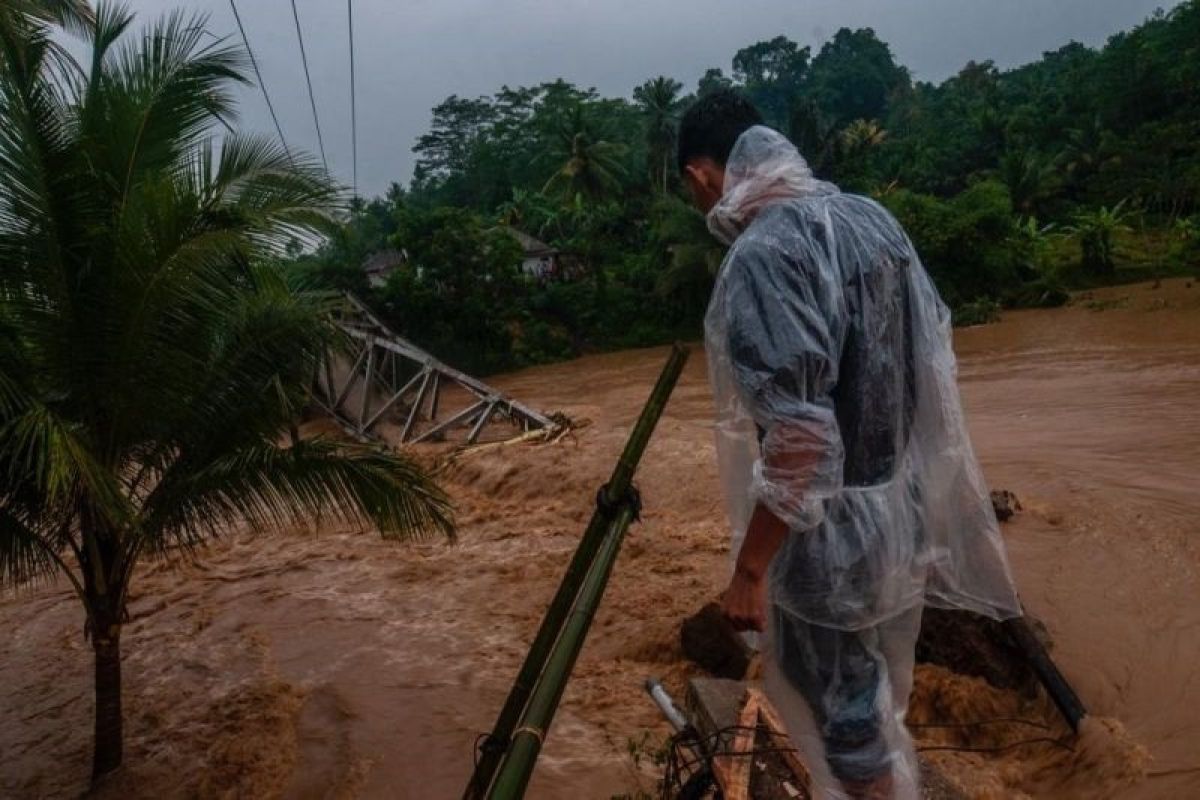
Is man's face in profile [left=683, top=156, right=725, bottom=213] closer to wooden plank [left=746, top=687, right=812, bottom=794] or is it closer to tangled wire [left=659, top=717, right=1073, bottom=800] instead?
wooden plank [left=746, top=687, right=812, bottom=794]

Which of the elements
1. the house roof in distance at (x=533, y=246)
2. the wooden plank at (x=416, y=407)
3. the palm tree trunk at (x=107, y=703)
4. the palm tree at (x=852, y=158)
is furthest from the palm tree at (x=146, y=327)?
the house roof in distance at (x=533, y=246)

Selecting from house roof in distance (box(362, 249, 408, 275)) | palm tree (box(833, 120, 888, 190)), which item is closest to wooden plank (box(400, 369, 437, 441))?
palm tree (box(833, 120, 888, 190))

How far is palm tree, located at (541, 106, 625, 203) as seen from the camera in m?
32.2

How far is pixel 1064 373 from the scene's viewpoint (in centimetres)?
1530

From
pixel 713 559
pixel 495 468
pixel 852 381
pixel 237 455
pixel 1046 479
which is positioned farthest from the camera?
pixel 495 468

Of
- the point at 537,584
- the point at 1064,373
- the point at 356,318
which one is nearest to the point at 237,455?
the point at 537,584

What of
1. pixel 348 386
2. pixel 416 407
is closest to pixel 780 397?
pixel 416 407

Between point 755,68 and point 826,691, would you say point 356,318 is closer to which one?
point 826,691

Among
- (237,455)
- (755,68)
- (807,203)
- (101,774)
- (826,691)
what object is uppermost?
(755,68)

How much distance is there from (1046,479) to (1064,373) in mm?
8631

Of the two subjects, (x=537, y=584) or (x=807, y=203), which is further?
(x=537, y=584)

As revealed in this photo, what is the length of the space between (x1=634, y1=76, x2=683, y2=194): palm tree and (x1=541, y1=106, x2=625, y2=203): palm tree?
5.15ft

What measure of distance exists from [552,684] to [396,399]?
13.0m

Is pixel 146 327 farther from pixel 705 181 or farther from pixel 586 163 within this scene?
pixel 586 163
